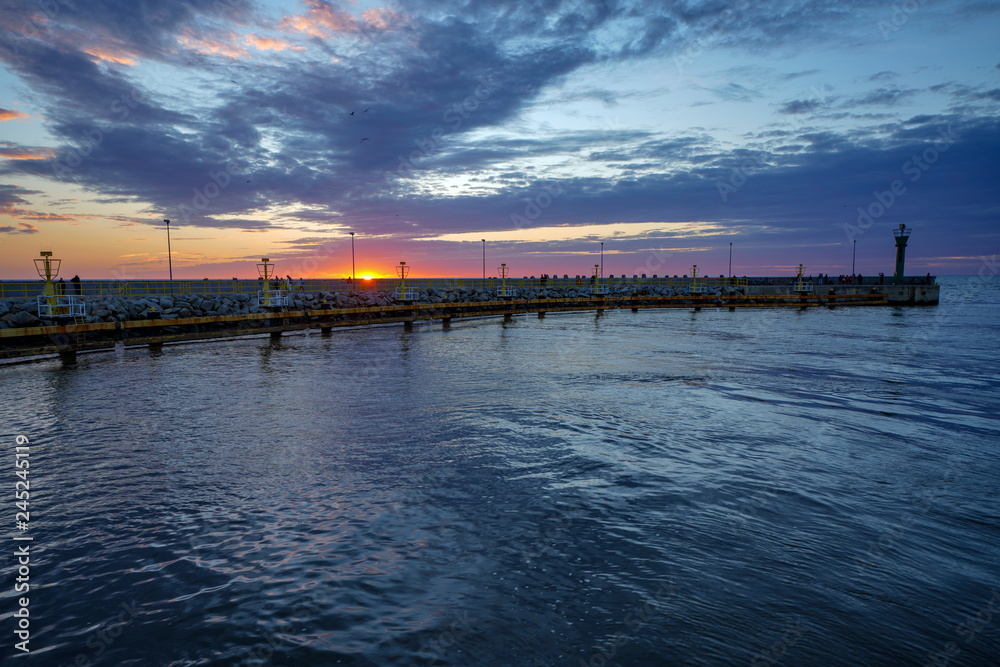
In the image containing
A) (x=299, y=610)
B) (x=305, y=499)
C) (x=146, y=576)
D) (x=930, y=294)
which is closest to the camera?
(x=299, y=610)

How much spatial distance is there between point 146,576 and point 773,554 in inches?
217

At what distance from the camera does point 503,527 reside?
5367 mm

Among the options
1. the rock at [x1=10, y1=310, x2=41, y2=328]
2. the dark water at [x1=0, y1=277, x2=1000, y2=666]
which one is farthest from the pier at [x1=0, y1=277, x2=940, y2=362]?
the dark water at [x1=0, y1=277, x2=1000, y2=666]

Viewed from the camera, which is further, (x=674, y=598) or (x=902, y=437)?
(x=902, y=437)

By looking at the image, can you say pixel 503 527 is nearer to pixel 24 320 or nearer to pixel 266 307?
pixel 266 307

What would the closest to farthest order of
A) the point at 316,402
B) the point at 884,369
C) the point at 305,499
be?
1. the point at 305,499
2. the point at 316,402
3. the point at 884,369

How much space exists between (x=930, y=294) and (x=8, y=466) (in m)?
84.9

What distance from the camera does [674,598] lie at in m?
4.21

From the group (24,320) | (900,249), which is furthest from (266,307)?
(900,249)

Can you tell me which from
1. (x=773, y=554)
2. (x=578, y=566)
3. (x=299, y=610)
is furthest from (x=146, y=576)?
(x=773, y=554)

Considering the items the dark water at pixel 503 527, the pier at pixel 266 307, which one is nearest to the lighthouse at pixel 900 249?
the pier at pixel 266 307

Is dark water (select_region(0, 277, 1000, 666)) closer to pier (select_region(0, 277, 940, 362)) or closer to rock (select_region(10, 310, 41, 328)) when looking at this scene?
pier (select_region(0, 277, 940, 362))

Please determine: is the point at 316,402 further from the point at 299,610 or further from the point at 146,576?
the point at 299,610

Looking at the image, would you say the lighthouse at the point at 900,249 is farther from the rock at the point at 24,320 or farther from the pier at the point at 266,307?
the rock at the point at 24,320
